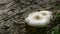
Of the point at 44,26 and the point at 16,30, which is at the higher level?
the point at 44,26

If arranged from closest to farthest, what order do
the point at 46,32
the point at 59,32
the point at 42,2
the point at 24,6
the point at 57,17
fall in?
the point at 59,32 < the point at 46,32 < the point at 57,17 < the point at 24,6 < the point at 42,2

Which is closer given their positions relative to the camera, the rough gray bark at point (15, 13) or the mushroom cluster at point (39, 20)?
the mushroom cluster at point (39, 20)

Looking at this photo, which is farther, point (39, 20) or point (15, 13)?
point (15, 13)

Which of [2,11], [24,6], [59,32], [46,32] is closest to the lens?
[59,32]

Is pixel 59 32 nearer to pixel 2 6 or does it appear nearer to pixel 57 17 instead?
pixel 57 17

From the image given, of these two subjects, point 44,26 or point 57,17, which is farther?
point 57,17

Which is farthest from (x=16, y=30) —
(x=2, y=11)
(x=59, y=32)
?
(x=59, y=32)

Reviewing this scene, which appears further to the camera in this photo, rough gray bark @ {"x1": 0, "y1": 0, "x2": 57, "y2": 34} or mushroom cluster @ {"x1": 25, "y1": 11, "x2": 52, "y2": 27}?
rough gray bark @ {"x1": 0, "y1": 0, "x2": 57, "y2": 34}
